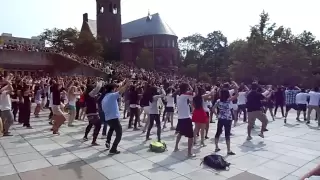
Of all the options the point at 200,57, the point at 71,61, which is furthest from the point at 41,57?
the point at 200,57

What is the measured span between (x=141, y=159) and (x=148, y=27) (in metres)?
67.3

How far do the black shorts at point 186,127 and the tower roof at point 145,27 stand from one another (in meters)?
63.2

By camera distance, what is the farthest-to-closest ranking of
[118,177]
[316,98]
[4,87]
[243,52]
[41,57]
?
[243,52], [41,57], [316,98], [4,87], [118,177]

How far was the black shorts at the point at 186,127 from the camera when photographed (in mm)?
6994

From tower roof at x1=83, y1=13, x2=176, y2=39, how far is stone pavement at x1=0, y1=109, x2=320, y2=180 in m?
61.8

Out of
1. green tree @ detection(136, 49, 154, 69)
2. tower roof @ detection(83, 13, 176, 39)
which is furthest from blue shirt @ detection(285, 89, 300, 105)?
tower roof @ detection(83, 13, 176, 39)

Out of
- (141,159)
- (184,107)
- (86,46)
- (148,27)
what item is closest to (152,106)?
(184,107)

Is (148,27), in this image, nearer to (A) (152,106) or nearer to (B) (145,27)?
(B) (145,27)

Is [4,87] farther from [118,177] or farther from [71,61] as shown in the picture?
[71,61]

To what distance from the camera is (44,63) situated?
3675cm

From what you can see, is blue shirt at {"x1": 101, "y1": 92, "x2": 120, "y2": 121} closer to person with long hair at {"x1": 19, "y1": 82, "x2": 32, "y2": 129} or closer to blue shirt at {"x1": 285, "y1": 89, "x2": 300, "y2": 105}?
person with long hair at {"x1": 19, "y1": 82, "x2": 32, "y2": 129}

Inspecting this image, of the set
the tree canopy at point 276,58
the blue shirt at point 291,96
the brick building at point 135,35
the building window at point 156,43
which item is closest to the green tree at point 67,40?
the brick building at point 135,35

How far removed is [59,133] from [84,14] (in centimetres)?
7008

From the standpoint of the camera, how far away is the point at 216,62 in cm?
6894
